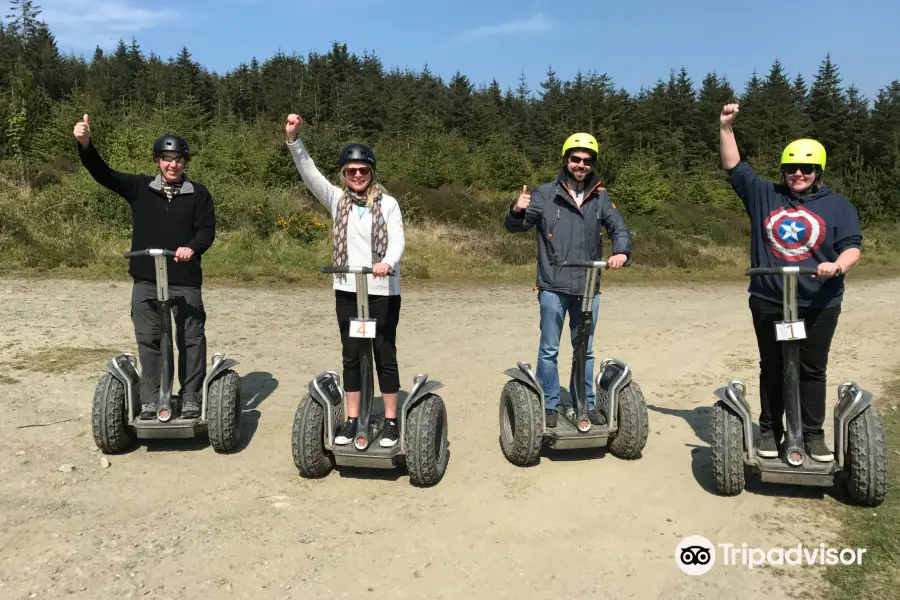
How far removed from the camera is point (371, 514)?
4.14m

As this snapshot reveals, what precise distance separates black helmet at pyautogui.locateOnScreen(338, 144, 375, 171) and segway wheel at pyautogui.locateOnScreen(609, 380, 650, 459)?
8.12 ft

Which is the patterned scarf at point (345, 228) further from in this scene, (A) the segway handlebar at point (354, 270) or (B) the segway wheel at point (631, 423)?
(B) the segway wheel at point (631, 423)

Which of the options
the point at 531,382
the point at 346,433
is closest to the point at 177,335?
the point at 346,433

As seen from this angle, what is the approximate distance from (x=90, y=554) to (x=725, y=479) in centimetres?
376

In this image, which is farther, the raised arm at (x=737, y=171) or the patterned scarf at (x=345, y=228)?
the patterned scarf at (x=345, y=228)

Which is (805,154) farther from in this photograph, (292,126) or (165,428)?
(165,428)

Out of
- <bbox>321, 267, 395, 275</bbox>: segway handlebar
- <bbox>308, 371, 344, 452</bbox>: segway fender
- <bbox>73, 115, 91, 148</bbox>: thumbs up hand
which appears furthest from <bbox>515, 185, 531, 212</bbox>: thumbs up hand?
<bbox>73, 115, 91, 148</bbox>: thumbs up hand

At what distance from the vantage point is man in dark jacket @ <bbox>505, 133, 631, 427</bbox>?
4855 mm

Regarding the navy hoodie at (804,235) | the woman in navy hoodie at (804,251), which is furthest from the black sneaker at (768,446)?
the navy hoodie at (804,235)

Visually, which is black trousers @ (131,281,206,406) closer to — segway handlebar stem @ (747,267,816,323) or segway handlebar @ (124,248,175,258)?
segway handlebar @ (124,248,175,258)

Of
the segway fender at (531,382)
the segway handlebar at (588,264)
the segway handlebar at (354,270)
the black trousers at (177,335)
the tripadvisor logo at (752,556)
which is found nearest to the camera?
the tripadvisor logo at (752,556)

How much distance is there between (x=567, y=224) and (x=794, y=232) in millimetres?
1478

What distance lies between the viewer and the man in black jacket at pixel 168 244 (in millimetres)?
5027

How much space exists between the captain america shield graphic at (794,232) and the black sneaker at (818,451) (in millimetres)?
1179
